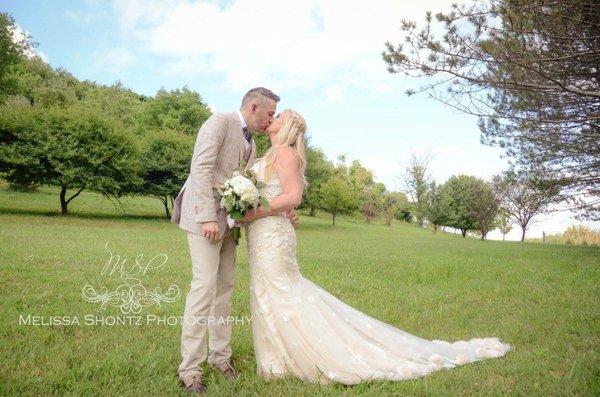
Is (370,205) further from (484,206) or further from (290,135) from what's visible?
(290,135)

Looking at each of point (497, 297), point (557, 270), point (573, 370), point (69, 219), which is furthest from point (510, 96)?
point (69, 219)

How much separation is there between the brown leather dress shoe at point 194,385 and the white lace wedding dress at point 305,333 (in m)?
0.62

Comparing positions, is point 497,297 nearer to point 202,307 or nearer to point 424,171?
point 202,307

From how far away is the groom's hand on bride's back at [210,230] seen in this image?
4156mm

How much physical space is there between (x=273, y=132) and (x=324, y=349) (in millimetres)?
2176

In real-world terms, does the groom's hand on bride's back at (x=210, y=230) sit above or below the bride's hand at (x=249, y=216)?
below

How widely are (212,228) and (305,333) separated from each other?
4.35ft

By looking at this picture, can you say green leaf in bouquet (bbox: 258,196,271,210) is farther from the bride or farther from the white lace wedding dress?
the white lace wedding dress

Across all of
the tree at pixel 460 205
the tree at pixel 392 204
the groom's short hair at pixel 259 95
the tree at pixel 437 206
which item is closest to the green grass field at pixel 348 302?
the groom's short hair at pixel 259 95

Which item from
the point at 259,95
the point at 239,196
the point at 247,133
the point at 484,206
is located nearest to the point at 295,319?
the point at 239,196

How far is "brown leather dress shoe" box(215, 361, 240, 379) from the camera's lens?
4.35 m

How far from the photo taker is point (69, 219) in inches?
985

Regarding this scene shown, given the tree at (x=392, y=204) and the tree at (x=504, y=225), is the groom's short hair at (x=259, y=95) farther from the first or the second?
the tree at (x=504, y=225)

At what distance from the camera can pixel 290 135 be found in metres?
4.59
